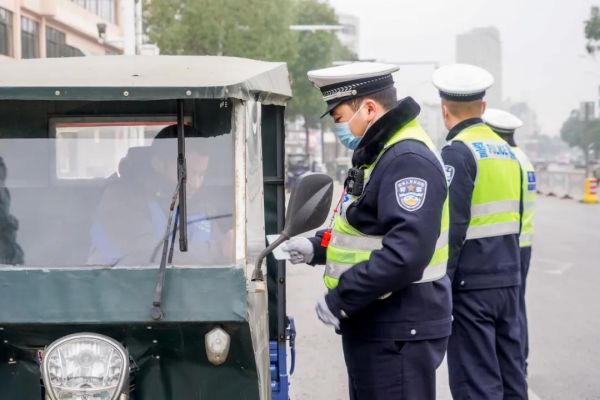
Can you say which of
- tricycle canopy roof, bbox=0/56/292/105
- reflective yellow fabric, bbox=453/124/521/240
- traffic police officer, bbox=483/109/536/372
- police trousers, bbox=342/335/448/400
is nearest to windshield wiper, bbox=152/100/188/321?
tricycle canopy roof, bbox=0/56/292/105

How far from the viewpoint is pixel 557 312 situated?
1002 cm

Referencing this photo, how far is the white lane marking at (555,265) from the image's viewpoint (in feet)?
44.3

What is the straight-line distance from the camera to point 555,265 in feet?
46.7

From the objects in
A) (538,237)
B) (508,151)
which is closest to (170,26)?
(538,237)

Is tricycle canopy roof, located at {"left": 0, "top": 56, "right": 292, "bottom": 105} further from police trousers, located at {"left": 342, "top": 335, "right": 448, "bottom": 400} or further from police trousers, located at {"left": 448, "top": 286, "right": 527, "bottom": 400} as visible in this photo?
police trousers, located at {"left": 448, "top": 286, "right": 527, "bottom": 400}

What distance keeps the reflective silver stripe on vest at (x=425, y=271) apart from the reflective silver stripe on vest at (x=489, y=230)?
125 cm

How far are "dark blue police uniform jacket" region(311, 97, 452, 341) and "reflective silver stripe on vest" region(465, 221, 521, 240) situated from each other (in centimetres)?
123

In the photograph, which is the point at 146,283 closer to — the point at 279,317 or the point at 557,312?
the point at 279,317

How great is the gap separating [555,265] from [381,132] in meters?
11.2

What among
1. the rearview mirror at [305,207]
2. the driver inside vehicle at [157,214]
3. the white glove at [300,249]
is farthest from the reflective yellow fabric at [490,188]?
the driver inside vehicle at [157,214]

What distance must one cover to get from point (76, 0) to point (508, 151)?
120 feet

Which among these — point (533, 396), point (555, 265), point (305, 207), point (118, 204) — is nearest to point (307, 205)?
point (305, 207)

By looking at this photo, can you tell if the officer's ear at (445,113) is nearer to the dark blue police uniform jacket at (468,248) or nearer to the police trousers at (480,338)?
the dark blue police uniform jacket at (468,248)

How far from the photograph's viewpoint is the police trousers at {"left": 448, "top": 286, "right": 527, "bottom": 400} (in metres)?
4.80
